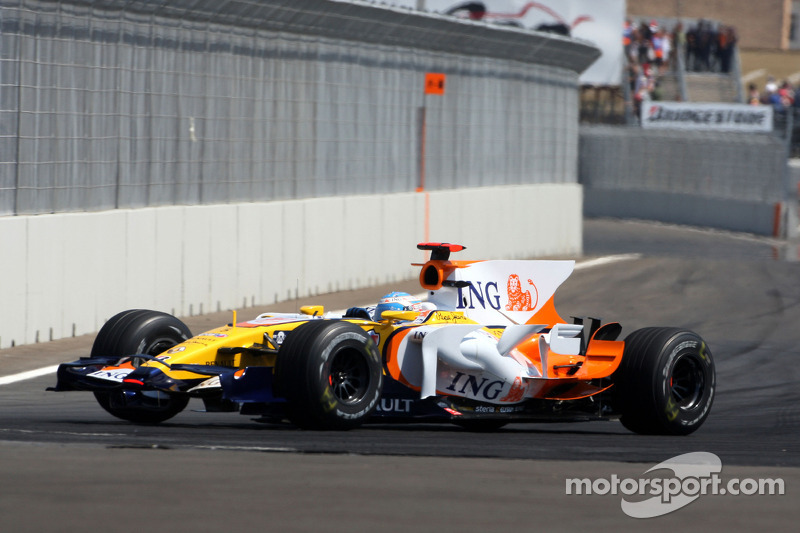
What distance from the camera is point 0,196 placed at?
1298 cm

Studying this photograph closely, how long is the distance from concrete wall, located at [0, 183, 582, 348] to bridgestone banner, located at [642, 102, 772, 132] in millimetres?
12316

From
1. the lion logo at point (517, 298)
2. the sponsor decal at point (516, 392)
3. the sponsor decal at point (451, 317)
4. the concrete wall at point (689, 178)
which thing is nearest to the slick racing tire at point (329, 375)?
the sponsor decal at point (451, 317)

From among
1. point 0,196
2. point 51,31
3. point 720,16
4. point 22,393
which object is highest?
point 720,16

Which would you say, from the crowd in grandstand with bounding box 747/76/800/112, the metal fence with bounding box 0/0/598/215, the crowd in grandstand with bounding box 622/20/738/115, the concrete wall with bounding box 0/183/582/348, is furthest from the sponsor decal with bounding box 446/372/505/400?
the crowd in grandstand with bounding box 622/20/738/115

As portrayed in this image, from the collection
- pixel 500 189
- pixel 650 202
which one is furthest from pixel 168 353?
pixel 650 202

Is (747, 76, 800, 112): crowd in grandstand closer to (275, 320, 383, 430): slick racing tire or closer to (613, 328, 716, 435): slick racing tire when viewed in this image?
(613, 328, 716, 435): slick racing tire

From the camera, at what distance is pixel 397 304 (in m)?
9.13

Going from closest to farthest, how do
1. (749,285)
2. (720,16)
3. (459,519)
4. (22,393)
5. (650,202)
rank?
(459,519)
(22,393)
(749,285)
(650,202)
(720,16)

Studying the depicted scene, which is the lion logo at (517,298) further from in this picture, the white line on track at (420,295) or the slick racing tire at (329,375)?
the white line on track at (420,295)

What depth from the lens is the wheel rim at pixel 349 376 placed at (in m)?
8.20

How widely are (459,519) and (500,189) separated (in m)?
17.8

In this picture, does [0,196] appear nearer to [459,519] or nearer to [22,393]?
[22,393]

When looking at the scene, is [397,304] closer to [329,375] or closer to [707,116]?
[329,375]

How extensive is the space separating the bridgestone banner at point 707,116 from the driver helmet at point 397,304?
2627 centimetres
